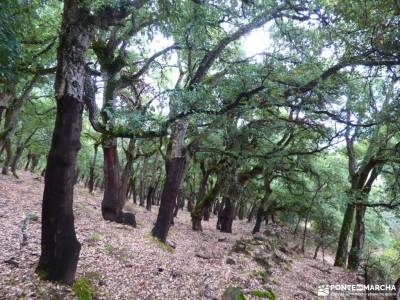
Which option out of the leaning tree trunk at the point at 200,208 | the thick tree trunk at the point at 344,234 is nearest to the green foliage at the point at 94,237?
the leaning tree trunk at the point at 200,208

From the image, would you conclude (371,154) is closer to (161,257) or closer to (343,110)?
(343,110)

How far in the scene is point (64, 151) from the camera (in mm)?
4859

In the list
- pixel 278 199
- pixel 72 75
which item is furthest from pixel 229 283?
pixel 278 199

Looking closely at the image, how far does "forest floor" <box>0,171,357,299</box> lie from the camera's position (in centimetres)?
554

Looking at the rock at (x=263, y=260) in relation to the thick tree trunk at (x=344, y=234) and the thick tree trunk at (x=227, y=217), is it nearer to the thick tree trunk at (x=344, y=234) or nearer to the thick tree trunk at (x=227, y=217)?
the thick tree trunk at (x=344, y=234)

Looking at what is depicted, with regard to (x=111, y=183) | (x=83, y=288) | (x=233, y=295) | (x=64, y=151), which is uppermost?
(x=64, y=151)

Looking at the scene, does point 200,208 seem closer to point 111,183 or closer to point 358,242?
point 111,183

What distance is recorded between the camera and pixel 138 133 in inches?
266

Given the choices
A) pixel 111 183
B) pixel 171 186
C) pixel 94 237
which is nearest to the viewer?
pixel 94 237

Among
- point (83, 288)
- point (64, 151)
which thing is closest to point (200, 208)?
point (83, 288)

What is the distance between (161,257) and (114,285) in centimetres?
290

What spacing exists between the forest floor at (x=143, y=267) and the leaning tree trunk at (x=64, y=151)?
458mm

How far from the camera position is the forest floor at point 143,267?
554 centimetres

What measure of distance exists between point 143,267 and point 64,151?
4103 mm
